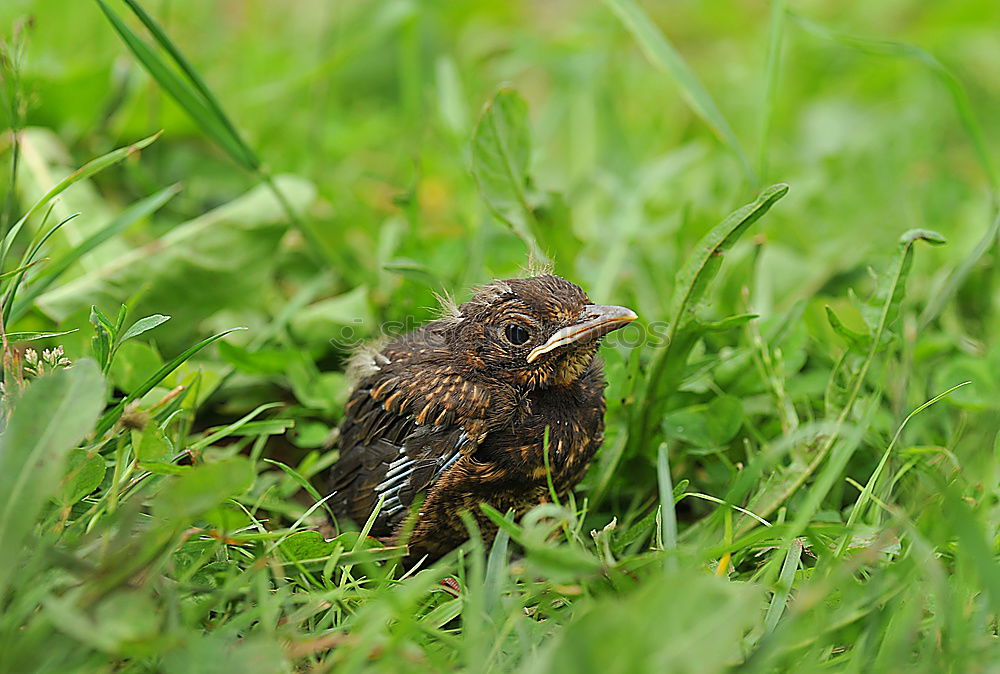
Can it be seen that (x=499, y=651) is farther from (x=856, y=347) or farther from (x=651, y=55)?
(x=651, y=55)

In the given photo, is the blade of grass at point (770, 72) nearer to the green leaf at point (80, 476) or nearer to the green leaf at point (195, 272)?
the green leaf at point (195, 272)

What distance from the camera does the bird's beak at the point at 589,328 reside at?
1948 mm

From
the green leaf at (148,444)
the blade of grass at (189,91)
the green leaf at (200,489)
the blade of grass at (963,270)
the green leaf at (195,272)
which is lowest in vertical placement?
the blade of grass at (963,270)

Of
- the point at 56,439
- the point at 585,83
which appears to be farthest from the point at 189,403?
the point at 585,83

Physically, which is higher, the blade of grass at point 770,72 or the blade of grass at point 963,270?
the blade of grass at point 770,72

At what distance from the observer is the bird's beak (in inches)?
76.7

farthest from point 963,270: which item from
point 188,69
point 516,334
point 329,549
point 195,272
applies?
point 195,272

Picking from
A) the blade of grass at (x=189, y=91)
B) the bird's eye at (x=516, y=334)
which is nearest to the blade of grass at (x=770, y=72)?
the bird's eye at (x=516, y=334)

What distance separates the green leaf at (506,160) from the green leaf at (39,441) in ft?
4.26

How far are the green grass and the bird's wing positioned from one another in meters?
0.14

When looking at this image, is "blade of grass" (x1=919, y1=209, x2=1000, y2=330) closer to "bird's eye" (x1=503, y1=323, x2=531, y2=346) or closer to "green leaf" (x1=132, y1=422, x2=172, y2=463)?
"bird's eye" (x1=503, y1=323, x2=531, y2=346)

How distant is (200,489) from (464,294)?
1.43 metres

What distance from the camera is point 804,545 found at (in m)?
1.86

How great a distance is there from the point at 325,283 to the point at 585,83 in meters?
1.91
